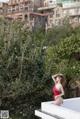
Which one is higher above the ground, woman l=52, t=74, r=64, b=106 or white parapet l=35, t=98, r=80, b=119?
woman l=52, t=74, r=64, b=106

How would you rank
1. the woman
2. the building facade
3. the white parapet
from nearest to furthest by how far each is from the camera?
the white parapet
the woman
the building facade

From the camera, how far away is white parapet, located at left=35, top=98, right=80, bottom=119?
9.17 m

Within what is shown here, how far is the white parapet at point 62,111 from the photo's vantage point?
917 cm

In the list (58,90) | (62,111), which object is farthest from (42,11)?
(62,111)

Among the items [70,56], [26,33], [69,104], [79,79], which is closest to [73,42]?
[70,56]

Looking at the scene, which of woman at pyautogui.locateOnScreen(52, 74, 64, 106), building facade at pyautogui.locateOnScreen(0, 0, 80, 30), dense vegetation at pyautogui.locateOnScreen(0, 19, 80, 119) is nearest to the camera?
woman at pyautogui.locateOnScreen(52, 74, 64, 106)

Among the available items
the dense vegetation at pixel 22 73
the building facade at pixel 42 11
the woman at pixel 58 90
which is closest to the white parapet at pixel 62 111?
the woman at pixel 58 90

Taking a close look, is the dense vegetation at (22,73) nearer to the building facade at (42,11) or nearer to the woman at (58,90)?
the woman at (58,90)

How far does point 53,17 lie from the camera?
63.9 metres

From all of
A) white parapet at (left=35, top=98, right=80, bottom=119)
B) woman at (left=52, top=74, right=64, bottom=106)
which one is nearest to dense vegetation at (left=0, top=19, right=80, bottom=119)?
white parapet at (left=35, top=98, right=80, bottom=119)

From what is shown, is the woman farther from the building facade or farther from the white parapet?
the building facade

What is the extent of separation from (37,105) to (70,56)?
4562 millimetres

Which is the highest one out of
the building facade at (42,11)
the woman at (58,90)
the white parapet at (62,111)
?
the building facade at (42,11)

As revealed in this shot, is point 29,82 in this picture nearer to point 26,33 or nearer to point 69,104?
point 26,33
